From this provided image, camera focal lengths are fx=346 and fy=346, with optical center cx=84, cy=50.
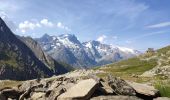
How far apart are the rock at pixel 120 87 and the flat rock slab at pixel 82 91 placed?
7.12 ft

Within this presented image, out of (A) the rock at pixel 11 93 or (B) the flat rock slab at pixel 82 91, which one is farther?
(A) the rock at pixel 11 93

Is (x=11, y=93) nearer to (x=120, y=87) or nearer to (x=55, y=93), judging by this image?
(x=55, y=93)

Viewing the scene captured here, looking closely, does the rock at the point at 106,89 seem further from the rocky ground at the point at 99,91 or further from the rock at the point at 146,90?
the rock at the point at 146,90

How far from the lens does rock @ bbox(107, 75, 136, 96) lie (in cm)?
2636

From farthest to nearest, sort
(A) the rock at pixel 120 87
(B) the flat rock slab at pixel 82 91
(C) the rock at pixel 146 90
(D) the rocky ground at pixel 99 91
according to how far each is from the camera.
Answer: (C) the rock at pixel 146 90 < (A) the rock at pixel 120 87 < (D) the rocky ground at pixel 99 91 < (B) the flat rock slab at pixel 82 91

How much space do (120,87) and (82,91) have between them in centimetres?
381

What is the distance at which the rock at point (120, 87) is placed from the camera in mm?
26359

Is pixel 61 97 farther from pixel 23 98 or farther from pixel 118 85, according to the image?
pixel 23 98

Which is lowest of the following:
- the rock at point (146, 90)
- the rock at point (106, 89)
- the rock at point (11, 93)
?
the rock at point (146, 90)

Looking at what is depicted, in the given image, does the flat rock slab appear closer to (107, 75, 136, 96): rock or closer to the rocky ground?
the rocky ground

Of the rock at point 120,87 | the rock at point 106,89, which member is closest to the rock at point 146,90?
the rock at point 120,87

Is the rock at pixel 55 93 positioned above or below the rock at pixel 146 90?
above

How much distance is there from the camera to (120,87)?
2716 centimetres

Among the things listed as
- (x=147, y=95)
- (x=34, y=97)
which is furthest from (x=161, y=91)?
(x=34, y=97)
